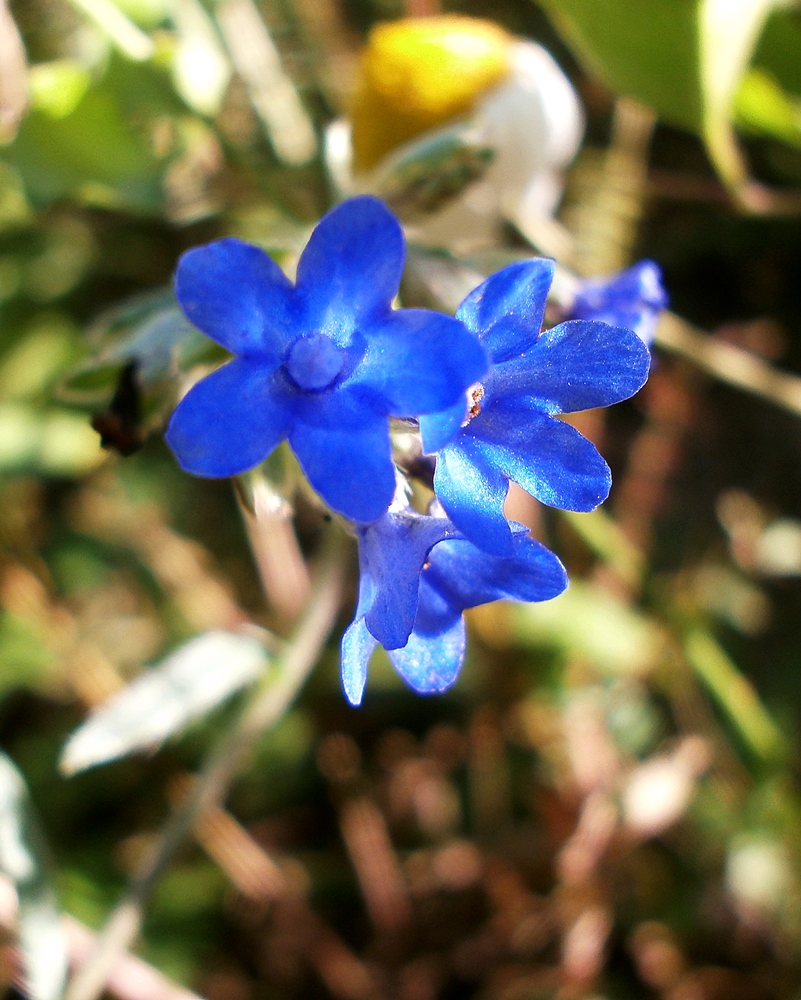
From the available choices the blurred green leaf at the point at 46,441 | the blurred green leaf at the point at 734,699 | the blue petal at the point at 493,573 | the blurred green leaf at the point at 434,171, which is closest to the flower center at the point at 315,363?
the blue petal at the point at 493,573

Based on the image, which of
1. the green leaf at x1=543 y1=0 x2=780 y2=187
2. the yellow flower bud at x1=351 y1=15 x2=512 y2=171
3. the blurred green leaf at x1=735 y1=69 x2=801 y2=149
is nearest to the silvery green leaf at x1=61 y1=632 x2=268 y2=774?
the yellow flower bud at x1=351 y1=15 x2=512 y2=171

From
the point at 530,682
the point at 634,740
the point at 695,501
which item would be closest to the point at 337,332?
the point at 530,682

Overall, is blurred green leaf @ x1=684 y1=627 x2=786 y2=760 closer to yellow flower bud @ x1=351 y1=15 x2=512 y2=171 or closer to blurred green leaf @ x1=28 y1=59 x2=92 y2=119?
yellow flower bud @ x1=351 y1=15 x2=512 y2=171

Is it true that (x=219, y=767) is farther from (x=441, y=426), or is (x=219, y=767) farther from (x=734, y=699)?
(x=734, y=699)

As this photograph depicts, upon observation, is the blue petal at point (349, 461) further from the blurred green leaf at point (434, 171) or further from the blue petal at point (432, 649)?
the blurred green leaf at point (434, 171)

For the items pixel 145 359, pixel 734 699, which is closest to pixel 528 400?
pixel 145 359

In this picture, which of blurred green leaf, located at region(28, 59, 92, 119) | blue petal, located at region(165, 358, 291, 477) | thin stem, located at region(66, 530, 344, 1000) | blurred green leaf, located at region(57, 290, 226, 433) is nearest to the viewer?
blue petal, located at region(165, 358, 291, 477)
